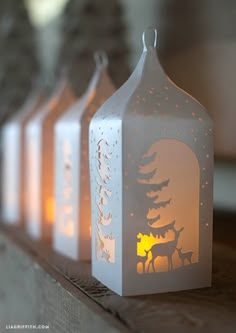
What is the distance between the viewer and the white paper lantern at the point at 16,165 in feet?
5.19

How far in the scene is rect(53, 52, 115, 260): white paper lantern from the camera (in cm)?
114

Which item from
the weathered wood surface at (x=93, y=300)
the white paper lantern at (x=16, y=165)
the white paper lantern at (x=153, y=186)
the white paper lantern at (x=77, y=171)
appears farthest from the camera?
the white paper lantern at (x=16, y=165)

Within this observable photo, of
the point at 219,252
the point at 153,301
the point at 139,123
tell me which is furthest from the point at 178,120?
the point at 219,252

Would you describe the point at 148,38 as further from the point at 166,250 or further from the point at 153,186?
the point at 166,250

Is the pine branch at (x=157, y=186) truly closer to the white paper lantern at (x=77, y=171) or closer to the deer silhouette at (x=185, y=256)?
the deer silhouette at (x=185, y=256)

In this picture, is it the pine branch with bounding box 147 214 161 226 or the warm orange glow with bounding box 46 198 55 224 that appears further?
the warm orange glow with bounding box 46 198 55 224

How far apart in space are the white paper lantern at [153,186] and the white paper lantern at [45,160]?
477 millimetres

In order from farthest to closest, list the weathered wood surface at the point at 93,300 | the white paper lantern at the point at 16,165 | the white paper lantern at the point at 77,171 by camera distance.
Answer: the white paper lantern at the point at 16,165, the white paper lantern at the point at 77,171, the weathered wood surface at the point at 93,300

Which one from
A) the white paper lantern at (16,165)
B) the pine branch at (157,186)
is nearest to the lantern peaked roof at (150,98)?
the pine branch at (157,186)

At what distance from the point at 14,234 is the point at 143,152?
71cm

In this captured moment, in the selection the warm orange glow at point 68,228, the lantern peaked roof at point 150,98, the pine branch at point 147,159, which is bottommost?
the warm orange glow at point 68,228

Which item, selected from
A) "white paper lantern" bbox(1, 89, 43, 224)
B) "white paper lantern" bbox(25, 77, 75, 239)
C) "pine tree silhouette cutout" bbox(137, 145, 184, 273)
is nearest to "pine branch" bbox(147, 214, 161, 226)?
"pine tree silhouette cutout" bbox(137, 145, 184, 273)

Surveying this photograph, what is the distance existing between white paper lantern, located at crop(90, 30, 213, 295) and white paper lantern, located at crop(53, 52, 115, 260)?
204 mm

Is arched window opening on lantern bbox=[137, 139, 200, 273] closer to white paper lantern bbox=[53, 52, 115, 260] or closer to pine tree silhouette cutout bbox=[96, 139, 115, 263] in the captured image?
pine tree silhouette cutout bbox=[96, 139, 115, 263]
